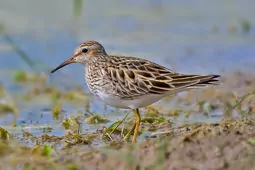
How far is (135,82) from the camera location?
359 inches

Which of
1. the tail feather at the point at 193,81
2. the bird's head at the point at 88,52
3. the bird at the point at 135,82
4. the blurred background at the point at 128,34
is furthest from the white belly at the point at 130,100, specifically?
the blurred background at the point at 128,34

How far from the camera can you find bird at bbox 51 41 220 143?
8.95 m

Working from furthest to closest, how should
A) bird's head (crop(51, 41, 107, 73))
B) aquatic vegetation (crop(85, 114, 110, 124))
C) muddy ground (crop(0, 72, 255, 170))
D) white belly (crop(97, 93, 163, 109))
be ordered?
aquatic vegetation (crop(85, 114, 110, 124)), bird's head (crop(51, 41, 107, 73)), white belly (crop(97, 93, 163, 109)), muddy ground (crop(0, 72, 255, 170))

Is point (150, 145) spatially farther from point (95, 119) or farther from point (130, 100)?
point (95, 119)

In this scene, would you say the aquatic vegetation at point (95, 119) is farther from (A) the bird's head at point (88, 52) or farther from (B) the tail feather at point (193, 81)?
(B) the tail feather at point (193, 81)

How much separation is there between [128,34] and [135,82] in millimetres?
6425

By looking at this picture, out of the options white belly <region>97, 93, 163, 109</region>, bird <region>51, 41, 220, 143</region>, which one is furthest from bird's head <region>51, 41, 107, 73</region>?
white belly <region>97, 93, 163, 109</region>

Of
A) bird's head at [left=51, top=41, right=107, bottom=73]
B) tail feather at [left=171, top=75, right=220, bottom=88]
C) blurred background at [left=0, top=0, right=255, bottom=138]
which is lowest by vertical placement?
tail feather at [left=171, top=75, right=220, bottom=88]

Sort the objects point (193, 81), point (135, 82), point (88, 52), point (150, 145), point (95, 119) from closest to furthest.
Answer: point (150, 145) < point (193, 81) < point (135, 82) < point (88, 52) < point (95, 119)

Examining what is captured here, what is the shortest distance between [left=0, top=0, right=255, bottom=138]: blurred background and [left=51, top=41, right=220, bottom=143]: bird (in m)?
2.41

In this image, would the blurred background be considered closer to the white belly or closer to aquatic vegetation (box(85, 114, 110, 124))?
aquatic vegetation (box(85, 114, 110, 124))

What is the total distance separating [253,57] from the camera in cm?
1432

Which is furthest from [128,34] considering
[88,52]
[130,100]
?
[130,100]

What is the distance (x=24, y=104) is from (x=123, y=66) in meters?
3.05
